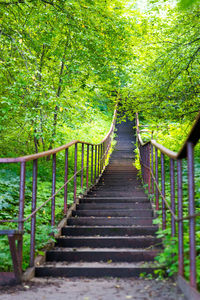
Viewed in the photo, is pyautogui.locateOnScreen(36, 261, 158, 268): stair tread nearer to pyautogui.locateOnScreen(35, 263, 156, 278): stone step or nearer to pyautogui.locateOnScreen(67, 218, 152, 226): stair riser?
pyautogui.locateOnScreen(35, 263, 156, 278): stone step

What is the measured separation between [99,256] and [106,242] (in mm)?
334

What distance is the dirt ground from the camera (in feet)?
7.88

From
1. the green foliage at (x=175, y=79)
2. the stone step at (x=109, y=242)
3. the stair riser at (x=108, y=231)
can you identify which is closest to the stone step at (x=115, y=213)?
the stair riser at (x=108, y=231)

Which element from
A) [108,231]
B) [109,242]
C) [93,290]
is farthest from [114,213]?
[93,290]

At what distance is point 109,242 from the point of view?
3.72 meters

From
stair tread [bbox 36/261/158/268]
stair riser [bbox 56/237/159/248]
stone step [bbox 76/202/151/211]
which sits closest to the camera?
stair tread [bbox 36/261/158/268]

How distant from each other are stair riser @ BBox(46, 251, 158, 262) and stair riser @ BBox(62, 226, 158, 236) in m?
0.68

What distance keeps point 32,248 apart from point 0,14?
5.28 metres

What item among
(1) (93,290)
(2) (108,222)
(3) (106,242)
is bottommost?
(1) (93,290)

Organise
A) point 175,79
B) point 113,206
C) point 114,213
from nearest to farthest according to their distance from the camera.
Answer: point 114,213 → point 113,206 → point 175,79

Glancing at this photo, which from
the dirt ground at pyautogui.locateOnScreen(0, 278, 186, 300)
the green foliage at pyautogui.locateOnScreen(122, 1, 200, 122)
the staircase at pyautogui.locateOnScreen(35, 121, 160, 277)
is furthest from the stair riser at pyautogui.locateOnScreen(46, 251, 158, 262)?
the green foliage at pyautogui.locateOnScreen(122, 1, 200, 122)

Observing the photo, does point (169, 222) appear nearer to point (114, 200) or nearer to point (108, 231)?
point (108, 231)

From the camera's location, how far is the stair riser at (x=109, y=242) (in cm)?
367

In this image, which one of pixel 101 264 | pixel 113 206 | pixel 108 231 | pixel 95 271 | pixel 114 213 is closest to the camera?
pixel 95 271
